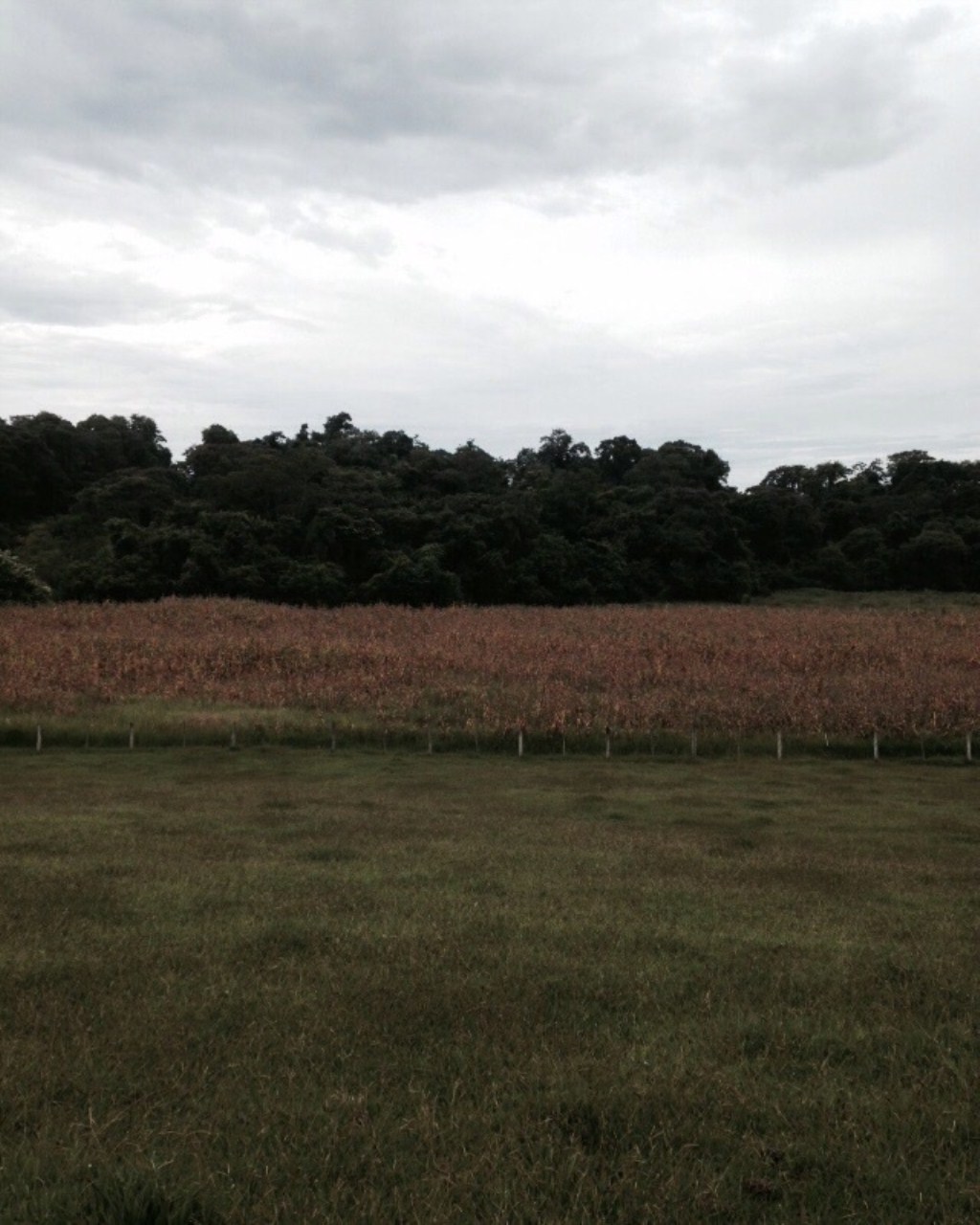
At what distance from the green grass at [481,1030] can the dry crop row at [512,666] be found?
35.3ft

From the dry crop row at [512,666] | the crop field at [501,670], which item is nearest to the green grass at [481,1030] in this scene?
the crop field at [501,670]

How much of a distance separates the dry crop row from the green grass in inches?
423

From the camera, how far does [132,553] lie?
50.5 meters

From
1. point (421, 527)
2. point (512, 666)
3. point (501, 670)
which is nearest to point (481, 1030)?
point (501, 670)

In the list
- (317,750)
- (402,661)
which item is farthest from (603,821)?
(402,661)

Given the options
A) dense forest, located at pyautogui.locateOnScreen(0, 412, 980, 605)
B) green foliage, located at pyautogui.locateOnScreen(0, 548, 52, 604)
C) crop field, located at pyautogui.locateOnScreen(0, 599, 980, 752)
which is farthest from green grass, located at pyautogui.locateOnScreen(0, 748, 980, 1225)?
dense forest, located at pyautogui.locateOnScreen(0, 412, 980, 605)

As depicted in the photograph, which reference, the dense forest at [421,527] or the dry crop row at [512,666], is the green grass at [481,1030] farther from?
the dense forest at [421,527]

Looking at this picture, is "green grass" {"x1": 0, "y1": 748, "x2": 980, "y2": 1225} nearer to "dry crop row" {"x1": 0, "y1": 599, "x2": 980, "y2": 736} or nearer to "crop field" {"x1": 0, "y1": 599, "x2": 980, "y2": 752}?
"crop field" {"x1": 0, "y1": 599, "x2": 980, "y2": 752}

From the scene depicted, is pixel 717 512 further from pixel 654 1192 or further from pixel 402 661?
pixel 654 1192

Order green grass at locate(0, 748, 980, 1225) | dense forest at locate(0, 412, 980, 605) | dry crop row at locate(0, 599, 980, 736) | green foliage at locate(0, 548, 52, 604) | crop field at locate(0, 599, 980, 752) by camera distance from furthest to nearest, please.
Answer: dense forest at locate(0, 412, 980, 605) → green foliage at locate(0, 548, 52, 604) → dry crop row at locate(0, 599, 980, 736) → crop field at locate(0, 599, 980, 752) → green grass at locate(0, 748, 980, 1225)

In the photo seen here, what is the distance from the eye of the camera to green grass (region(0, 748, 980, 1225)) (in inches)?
144

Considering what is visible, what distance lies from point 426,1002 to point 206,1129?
1.57 m

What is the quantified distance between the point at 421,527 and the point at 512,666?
1216 inches

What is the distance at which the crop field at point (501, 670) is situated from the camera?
20641 millimetres
